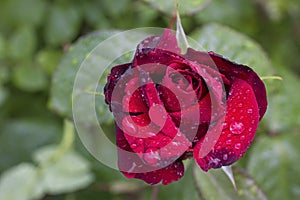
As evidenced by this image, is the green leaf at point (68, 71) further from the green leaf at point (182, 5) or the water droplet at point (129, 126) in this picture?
the water droplet at point (129, 126)

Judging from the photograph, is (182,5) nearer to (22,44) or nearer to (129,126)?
(129,126)

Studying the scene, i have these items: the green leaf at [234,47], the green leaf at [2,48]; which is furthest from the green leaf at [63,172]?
the green leaf at [234,47]

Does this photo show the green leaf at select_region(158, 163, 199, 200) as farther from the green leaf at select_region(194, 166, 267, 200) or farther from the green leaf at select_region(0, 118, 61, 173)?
the green leaf at select_region(0, 118, 61, 173)

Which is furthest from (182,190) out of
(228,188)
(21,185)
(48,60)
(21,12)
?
(21,12)

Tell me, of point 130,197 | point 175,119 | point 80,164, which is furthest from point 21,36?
point 175,119

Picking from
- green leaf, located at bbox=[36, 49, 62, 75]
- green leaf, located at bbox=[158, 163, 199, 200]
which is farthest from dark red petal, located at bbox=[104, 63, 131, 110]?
green leaf, located at bbox=[36, 49, 62, 75]

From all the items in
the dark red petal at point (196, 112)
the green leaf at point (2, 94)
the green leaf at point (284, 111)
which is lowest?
the green leaf at point (2, 94)

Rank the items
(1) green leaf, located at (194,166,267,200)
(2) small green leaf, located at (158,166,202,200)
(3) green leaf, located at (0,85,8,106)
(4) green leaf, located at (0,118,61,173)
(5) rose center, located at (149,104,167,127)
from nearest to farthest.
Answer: (5) rose center, located at (149,104,167,127), (1) green leaf, located at (194,166,267,200), (2) small green leaf, located at (158,166,202,200), (3) green leaf, located at (0,85,8,106), (4) green leaf, located at (0,118,61,173)

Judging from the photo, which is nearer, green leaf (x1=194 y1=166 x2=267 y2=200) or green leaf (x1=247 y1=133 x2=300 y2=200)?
green leaf (x1=194 y1=166 x2=267 y2=200)
